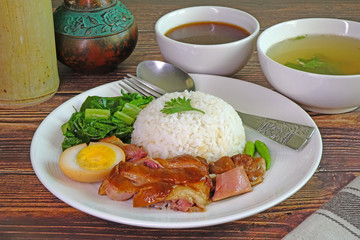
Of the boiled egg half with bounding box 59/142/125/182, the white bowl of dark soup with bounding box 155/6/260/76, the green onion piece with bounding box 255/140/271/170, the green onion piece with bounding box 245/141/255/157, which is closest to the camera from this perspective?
the boiled egg half with bounding box 59/142/125/182

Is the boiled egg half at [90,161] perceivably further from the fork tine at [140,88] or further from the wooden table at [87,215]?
the fork tine at [140,88]

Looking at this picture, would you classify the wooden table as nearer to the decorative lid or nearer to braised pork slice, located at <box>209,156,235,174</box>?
braised pork slice, located at <box>209,156,235,174</box>

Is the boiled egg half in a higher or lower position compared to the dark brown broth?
lower

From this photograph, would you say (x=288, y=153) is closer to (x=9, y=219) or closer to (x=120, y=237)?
(x=120, y=237)

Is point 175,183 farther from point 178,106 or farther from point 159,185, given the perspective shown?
point 178,106

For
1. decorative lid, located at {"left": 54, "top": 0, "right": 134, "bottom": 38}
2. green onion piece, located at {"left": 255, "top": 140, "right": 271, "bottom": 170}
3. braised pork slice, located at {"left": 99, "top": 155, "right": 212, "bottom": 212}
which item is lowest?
green onion piece, located at {"left": 255, "top": 140, "right": 271, "bottom": 170}

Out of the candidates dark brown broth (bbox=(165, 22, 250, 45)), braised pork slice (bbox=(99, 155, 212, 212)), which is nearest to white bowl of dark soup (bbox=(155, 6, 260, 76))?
dark brown broth (bbox=(165, 22, 250, 45))

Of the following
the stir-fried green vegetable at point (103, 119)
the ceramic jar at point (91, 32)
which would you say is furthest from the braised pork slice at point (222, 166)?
the ceramic jar at point (91, 32)
